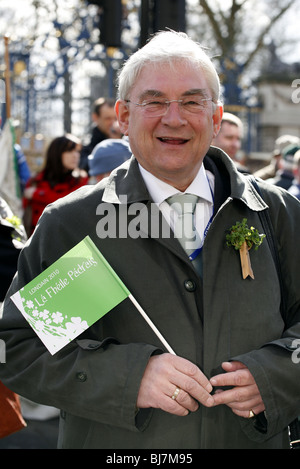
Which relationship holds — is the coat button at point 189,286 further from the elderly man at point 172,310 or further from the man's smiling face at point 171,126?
the man's smiling face at point 171,126

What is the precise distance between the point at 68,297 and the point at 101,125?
439cm

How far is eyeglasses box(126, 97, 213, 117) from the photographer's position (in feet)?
6.33

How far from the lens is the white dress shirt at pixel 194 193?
2014 millimetres

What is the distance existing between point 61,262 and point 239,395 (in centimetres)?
64

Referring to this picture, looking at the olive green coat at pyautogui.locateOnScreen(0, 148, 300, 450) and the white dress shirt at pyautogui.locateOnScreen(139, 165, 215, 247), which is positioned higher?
the white dress shirt at pyautogui.locateOnScreen(139, 165, 215, 247)

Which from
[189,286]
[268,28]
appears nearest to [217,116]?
[189,286]

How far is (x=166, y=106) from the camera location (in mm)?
1934

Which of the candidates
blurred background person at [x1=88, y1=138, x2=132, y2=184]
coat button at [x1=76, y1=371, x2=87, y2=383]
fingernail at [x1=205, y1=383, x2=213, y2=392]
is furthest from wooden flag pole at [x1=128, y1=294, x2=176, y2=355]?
blurred background person at [x1=88, y1=138, x2=132, y2=184]

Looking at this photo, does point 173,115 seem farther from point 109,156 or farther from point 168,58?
point 109,156

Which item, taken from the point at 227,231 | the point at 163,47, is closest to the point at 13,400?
the point at 227,231

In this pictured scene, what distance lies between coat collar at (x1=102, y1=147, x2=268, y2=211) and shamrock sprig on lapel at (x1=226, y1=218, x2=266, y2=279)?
0.32 feet

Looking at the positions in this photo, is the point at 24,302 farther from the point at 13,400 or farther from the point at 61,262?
the point at 13,400

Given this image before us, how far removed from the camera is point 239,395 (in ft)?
5.80

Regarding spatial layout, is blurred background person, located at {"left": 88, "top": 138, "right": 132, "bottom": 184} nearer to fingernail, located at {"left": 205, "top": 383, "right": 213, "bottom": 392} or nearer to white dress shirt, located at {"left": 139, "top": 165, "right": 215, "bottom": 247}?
white dress shirt, located at {"left": 139, "top": 165, "right": 215, "bottom": 247}
